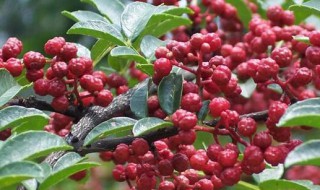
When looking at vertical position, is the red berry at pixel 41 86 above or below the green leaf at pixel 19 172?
below

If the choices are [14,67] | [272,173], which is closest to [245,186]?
[272,173]

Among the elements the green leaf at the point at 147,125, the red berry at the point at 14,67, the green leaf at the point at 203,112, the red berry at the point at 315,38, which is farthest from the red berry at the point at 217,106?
the red berry at the point at 14,67

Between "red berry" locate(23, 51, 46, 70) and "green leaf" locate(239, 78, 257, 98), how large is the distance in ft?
2.28

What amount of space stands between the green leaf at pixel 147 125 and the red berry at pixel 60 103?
304 mm

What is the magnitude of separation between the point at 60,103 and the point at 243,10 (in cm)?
114

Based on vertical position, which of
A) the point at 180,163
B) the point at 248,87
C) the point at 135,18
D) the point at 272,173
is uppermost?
the point at 135,18

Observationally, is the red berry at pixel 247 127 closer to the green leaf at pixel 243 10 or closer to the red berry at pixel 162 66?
the red berry at pixel 162 66

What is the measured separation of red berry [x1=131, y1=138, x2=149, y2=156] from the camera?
5.07 ft

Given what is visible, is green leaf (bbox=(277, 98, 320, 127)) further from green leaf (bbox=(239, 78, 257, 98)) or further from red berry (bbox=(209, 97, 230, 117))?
green leaf (bbox=(239, 78, 257, 98))

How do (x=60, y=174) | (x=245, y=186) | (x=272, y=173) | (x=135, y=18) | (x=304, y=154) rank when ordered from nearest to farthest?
1. (x=304, y=154)
2. (x=60, y=174)
3. (x=135, y=18)
4. (x=272, y=173)
5. (x=245, y=186)

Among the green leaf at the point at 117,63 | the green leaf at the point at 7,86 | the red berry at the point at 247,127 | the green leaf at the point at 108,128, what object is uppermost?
the green leaf at the point at 7,86

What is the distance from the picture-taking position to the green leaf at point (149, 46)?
182 centimetres

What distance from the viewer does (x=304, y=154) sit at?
1.21 meters

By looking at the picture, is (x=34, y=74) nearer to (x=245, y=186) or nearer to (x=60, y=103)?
(x=60, y=103)
